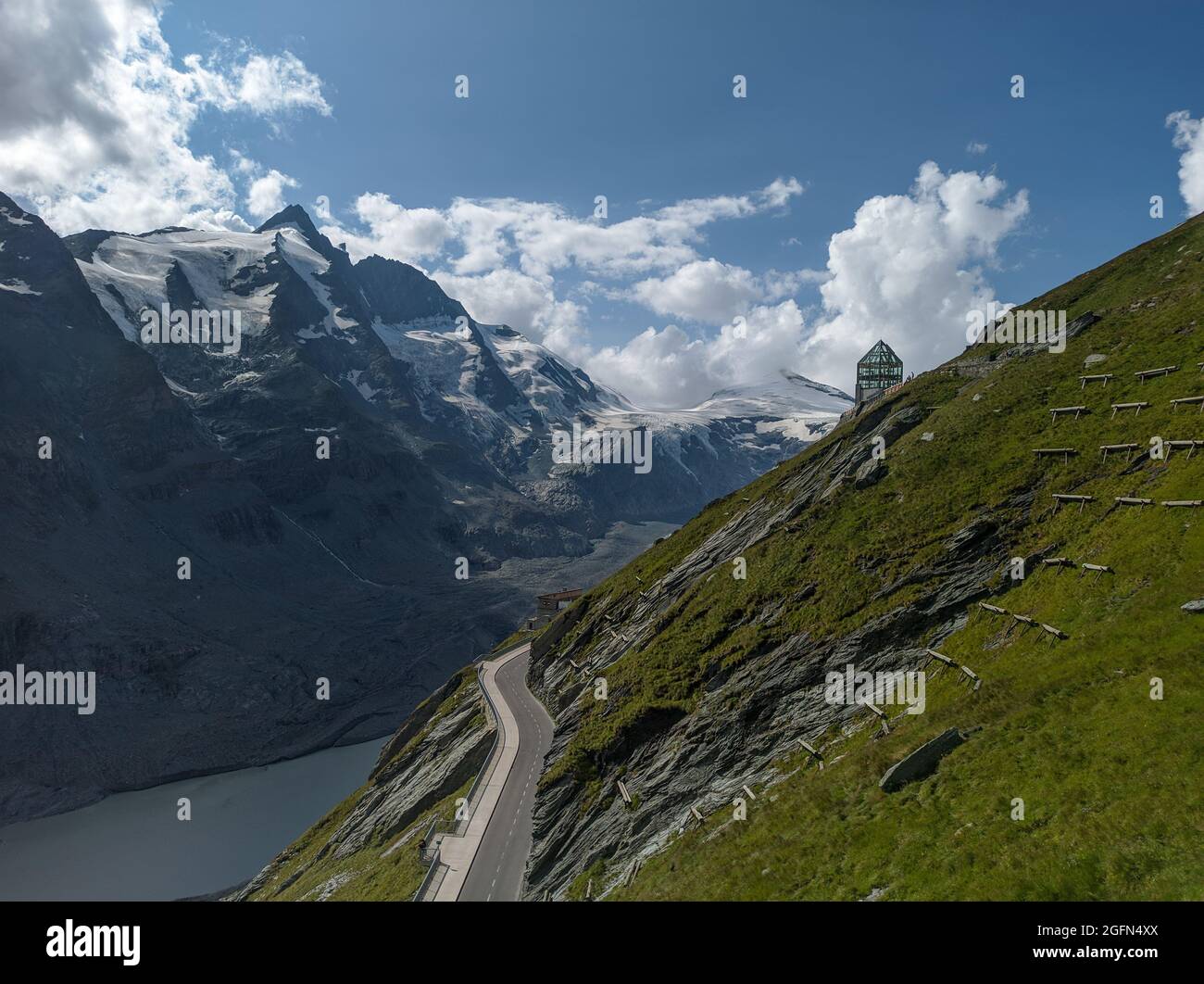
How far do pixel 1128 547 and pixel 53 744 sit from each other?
177 metres

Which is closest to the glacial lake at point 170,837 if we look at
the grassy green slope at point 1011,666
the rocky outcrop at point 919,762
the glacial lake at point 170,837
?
the glacial lake at point 170,837

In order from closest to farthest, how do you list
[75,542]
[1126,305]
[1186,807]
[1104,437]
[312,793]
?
[1186,807] < [1104,437] < [1126,305] < [312,793] < [75,542]

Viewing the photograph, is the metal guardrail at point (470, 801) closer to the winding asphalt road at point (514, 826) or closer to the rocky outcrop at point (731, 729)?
the winding asphalt road at point (514, 826)

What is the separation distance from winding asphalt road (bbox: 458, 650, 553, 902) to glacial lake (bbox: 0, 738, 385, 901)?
244ft

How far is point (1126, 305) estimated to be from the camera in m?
49.8

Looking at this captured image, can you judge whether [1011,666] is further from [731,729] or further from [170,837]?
[170,837]

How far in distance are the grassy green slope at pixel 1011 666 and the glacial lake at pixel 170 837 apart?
93.8 metres

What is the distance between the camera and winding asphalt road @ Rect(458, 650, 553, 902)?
35.5 metres

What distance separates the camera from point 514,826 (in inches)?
1619

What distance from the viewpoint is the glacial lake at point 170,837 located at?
328ft

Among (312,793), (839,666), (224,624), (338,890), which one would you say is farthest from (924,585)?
(224,624)

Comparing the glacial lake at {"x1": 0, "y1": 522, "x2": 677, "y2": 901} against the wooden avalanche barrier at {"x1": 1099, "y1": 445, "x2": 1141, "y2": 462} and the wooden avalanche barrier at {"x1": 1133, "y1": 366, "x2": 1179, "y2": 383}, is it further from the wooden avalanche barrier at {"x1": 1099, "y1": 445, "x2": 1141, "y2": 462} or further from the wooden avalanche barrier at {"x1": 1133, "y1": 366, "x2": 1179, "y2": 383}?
the wooden avalanche barrier at {"x1": 1133, "y1": 366, "x2": 1179, "y2": 383}

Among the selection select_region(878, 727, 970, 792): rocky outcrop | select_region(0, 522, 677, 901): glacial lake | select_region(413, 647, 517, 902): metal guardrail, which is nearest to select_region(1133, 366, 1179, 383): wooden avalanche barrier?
select_region(878, 727, 970, 792): rocky outcrop
